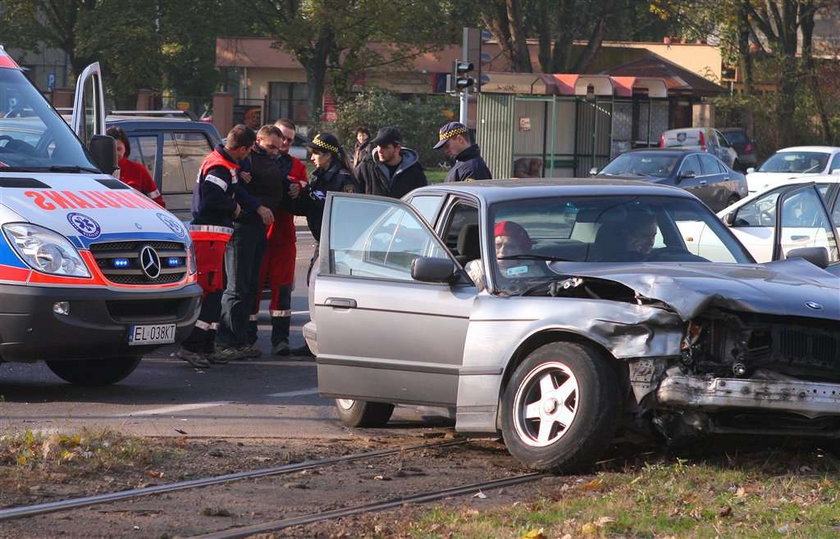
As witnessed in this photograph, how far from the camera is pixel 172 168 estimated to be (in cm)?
1456

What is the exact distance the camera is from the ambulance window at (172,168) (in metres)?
14.5

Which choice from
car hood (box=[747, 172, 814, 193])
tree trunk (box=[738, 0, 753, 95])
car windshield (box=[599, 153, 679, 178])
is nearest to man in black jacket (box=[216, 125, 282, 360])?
car windshield (box=[599, 153, 679, 178])

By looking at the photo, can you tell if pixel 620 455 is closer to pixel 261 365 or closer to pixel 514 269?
pixel 514 269

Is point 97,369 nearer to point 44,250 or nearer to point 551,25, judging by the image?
point 44,250

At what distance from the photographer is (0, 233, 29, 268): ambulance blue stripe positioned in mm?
9133

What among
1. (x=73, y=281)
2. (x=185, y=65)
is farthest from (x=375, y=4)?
(x=73, y=281)

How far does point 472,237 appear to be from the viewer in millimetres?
8289

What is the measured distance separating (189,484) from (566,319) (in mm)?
1993

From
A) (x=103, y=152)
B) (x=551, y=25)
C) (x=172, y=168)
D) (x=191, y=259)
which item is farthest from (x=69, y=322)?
(x=551, y=25)

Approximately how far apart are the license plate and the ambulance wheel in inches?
30.4

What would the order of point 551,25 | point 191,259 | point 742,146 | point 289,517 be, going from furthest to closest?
point 551,25 → point 742,146 → point 191,259 → point 289,517

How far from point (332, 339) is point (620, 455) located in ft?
5.87

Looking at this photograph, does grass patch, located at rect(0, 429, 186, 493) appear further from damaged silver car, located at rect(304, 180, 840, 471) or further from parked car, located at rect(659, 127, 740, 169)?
parked car, located at rect(659, 127, 740, 169)

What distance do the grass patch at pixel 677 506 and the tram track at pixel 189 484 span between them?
122cm
